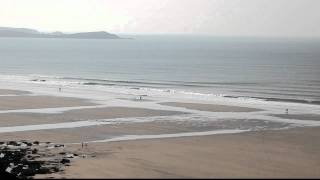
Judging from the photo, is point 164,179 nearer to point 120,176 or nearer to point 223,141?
point 120,176

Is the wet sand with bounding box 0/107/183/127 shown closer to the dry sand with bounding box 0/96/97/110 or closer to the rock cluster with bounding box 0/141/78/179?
the dry sand with bounding box 0/96/97/110

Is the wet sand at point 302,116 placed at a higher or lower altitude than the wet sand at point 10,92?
lower

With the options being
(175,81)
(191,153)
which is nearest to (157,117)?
(191,153)

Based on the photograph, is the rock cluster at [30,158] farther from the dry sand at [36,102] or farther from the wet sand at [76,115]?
the dry sand at [36,102]

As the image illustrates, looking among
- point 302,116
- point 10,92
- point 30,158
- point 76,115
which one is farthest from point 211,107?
point 30,158

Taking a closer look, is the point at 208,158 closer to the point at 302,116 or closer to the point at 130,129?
the point at 130,129

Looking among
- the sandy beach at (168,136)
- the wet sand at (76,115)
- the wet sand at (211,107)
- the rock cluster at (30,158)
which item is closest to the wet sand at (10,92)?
the sandy beach at (168,136)
